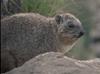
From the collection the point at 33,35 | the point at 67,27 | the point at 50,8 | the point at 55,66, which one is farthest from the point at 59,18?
the point at 55,66

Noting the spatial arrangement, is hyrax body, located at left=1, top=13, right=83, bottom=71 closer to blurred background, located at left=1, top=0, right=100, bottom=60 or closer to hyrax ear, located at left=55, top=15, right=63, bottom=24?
hyrax ear, located at left=55, top=15, right=63, bottom=24

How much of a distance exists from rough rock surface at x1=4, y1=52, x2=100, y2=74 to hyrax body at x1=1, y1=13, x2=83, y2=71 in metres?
0.74

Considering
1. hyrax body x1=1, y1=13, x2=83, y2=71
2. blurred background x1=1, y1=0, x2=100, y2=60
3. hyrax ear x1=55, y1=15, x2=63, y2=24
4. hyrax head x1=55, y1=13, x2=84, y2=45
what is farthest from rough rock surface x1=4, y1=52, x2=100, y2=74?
blurred background x1=1, y1=0, x2=100, y2=60

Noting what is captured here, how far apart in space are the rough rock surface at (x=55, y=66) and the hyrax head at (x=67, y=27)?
3.69 feet

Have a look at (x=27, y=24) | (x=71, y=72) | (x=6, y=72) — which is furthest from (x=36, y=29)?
(x=71, y=72)

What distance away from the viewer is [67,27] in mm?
8703

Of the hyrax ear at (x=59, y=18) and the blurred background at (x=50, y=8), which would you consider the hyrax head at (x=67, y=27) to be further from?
the blurred background at (x=50, y=8)

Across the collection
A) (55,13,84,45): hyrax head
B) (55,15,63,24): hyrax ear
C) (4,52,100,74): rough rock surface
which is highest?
(55,15,63,24): hyrax ear

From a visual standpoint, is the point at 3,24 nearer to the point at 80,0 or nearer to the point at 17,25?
the point at 17,25

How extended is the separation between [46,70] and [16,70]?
1.53 feet

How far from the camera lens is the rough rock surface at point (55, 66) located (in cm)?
721

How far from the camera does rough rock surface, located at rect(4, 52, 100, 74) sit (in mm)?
7215

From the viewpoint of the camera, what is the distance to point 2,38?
27.2 feet

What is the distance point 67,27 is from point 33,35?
2.13ft
